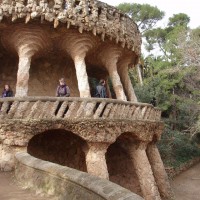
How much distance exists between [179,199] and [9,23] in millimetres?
9607

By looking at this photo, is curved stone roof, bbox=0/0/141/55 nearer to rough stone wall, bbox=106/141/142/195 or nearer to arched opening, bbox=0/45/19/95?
arched opening, bbox=0/45/19/95

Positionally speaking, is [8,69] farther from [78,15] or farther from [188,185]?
[188,185]

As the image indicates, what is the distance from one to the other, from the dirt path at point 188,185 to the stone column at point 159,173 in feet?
7.49

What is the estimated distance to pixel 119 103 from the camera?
903cm

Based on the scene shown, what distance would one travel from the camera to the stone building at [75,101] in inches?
310

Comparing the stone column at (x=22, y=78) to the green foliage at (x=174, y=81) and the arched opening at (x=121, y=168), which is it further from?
the green foliage at (x=174, y=81)

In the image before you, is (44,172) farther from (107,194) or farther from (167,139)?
(167,139)

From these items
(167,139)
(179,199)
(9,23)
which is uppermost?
(9,23)

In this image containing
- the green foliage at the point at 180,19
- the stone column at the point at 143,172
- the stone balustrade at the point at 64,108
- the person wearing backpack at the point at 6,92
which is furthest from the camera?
the green foliage at the point at 180,19

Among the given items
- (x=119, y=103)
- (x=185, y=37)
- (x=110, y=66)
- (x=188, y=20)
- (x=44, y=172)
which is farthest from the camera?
(x=188, y=20)

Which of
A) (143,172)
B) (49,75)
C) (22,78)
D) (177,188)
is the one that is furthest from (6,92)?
(177,188)

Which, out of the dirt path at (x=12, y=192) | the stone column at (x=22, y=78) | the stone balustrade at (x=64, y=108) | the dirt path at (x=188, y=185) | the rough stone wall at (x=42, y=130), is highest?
the stone column at (x=22, y=78)

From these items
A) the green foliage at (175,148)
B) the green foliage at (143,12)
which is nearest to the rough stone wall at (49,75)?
the green foliage at (175,148)

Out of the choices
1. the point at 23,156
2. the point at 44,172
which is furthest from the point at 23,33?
the point at 44,172
